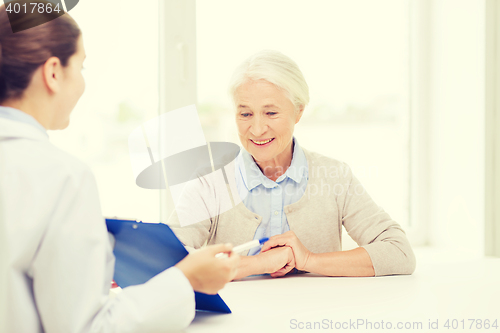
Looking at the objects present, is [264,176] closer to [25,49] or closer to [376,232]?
[376,232]

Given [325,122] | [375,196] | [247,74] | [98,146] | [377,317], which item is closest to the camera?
[377,317]

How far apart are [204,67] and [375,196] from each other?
1120 mm

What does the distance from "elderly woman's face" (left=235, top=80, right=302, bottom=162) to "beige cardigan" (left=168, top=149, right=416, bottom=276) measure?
12 cm

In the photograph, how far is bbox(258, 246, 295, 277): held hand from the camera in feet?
3.63

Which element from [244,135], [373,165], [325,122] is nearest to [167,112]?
[244,135]

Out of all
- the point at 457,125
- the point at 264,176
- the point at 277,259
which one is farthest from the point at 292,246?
the point at 457,125

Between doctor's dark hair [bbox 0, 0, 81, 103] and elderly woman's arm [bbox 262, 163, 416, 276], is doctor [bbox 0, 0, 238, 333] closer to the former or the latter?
doctor's dark hair [bbox 0, 0, 81, 103]

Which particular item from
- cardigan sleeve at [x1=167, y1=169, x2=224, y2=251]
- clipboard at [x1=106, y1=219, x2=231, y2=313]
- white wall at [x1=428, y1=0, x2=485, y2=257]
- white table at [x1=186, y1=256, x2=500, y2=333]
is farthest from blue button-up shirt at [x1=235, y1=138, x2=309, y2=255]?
white wall at [x1=428, y1=0, x2=485, y2=257]

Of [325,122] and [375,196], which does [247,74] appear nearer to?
[325,122]

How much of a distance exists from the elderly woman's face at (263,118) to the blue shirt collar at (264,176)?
4 centimetres

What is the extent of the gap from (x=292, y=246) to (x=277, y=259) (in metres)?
0.06

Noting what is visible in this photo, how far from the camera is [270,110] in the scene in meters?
1.32

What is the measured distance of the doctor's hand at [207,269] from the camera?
59 cm

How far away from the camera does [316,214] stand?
134 centimetres
